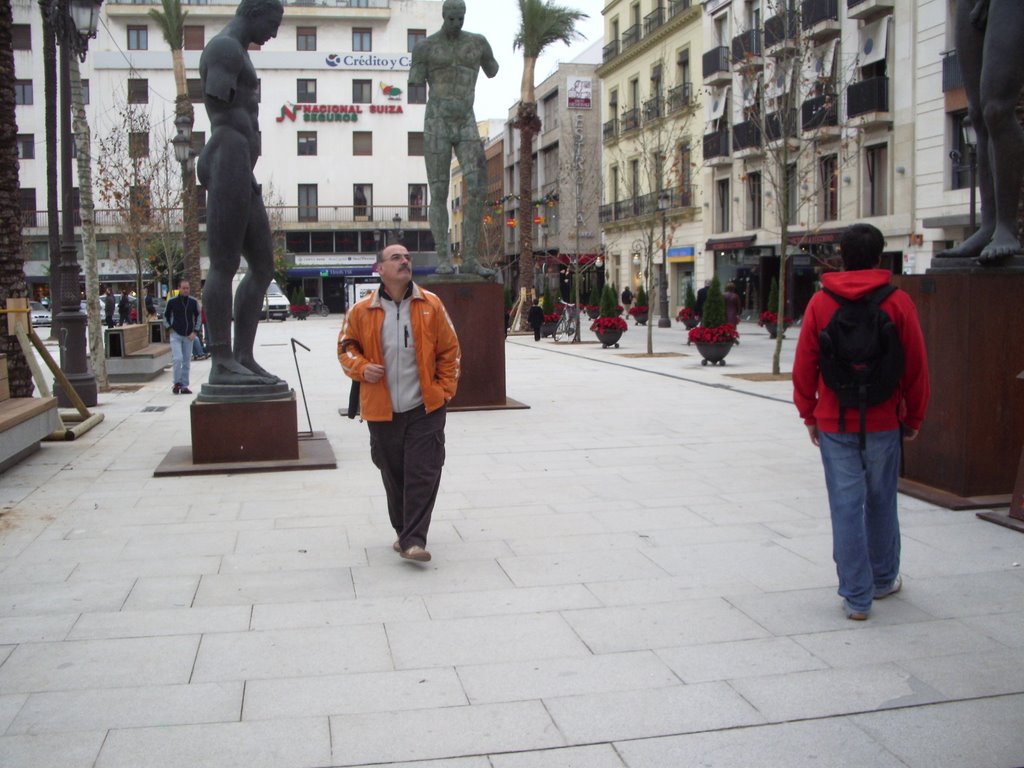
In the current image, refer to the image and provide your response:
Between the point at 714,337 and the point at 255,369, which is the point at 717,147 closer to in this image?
the point at 714,337

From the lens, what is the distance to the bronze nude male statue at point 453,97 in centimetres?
1238

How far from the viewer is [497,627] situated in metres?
4.51

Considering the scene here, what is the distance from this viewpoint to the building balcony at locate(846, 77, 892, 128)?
98.2ft

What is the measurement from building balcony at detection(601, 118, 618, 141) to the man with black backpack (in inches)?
1900

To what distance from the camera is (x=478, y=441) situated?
9.78 metres

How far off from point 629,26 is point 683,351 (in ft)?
101

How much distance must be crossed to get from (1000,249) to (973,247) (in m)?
0.33

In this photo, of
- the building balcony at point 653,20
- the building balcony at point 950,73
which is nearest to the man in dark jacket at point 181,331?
the building balcony at point 950,73

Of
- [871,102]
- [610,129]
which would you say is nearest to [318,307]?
[610,129]

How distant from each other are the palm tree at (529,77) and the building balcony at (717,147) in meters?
8.16

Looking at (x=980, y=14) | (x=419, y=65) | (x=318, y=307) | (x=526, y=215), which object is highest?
(x=526, y=215)

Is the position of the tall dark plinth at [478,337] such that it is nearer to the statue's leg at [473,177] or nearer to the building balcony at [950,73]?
the statue's leg at [473,177]

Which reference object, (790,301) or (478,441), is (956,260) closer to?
(478,441)

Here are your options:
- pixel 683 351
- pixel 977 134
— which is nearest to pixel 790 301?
pixel 683 351
